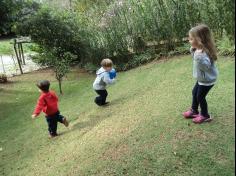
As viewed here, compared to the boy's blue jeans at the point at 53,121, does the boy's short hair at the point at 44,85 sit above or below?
above

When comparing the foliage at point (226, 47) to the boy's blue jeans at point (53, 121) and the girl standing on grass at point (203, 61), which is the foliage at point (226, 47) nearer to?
the girl standing on grass at point (203, 61)

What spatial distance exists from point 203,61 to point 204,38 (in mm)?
284

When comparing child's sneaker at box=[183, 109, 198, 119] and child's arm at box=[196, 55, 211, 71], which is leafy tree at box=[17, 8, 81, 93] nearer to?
child's sneaker at box=[183, 109, 198, 119]

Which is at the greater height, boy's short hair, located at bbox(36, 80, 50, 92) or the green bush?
boy's short hair, located at bbox(36, 80, 50, 92)

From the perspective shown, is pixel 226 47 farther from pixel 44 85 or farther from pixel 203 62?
pixel 203 62

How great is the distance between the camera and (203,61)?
16.5ft

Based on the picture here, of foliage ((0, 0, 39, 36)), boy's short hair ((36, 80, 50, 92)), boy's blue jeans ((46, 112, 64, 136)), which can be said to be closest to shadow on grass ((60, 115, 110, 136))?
boy's blue jeans ((46, 112, 64, 136))

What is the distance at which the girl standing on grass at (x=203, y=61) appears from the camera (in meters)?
4.89

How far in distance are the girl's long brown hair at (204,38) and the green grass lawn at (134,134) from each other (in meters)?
0.43

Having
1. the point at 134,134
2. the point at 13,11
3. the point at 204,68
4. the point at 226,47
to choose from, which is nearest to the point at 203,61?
the point at 204,68

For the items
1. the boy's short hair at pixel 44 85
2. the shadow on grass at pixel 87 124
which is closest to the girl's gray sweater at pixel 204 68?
the shadow on grass at pixel 87 124

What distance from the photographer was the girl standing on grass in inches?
193

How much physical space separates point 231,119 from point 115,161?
5.49 ft

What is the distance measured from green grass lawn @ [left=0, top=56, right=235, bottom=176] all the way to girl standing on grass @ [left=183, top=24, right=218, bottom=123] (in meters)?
0.25
